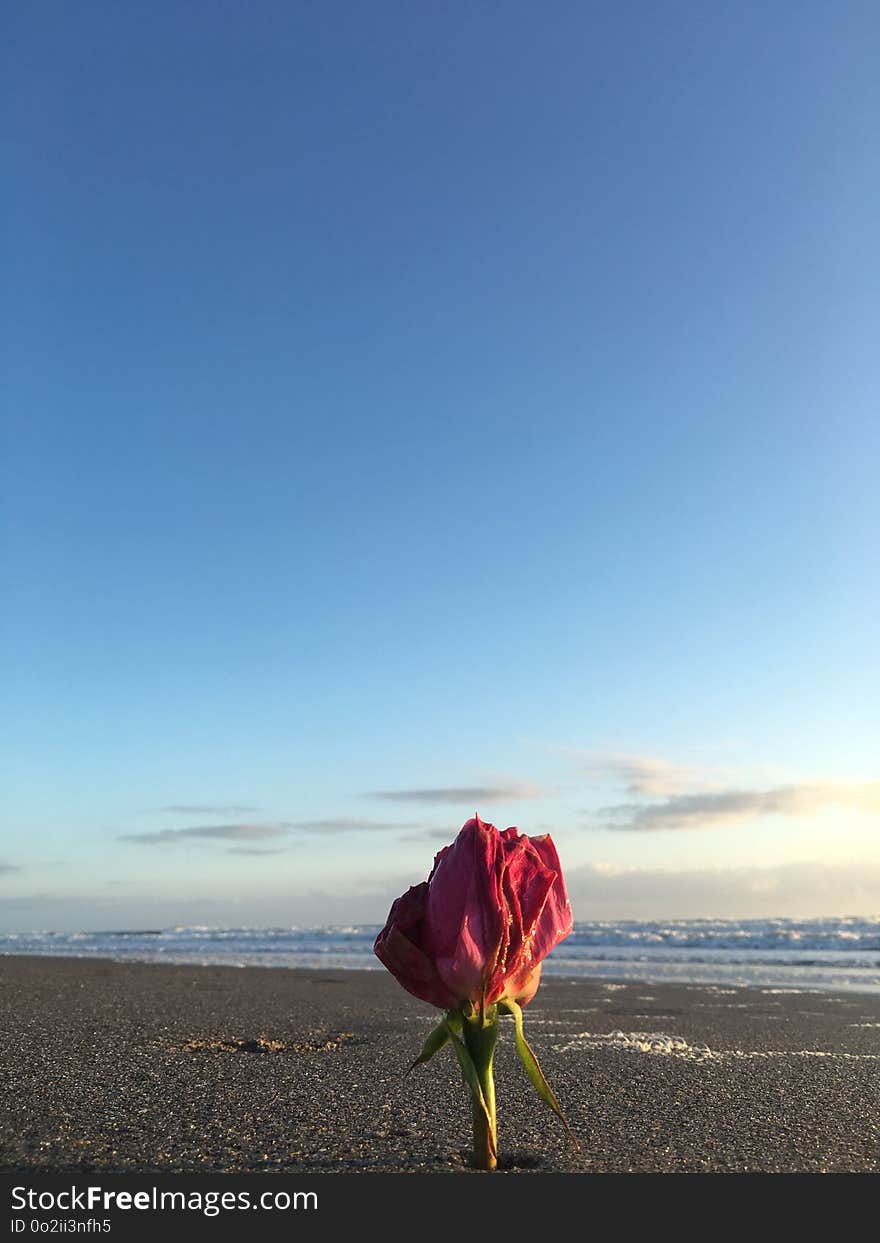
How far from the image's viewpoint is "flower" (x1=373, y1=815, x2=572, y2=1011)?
1.55m

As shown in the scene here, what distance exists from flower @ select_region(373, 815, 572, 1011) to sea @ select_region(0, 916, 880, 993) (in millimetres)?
12669

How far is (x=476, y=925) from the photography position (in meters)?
1.55

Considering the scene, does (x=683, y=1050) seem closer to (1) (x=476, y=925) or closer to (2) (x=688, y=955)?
(1) (x=476, y=925)

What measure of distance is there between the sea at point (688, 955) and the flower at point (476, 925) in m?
12.7

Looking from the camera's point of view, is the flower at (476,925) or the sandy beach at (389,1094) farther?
the sandy beach at (389,1094)

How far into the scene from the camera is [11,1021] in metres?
5.74

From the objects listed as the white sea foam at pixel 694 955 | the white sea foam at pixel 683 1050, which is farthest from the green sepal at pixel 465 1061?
the white sea foam at pixel 694 955

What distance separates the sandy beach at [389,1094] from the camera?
8.27 feet

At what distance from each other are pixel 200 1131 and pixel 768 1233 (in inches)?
68.6

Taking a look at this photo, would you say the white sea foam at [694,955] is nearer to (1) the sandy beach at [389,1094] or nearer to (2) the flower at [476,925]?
(1) the sandy beach at [389,1094]

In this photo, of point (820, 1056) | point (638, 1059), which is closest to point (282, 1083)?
point (638, 1059)

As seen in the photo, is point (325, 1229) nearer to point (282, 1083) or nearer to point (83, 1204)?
point (83, 1204)

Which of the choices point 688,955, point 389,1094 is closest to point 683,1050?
point 389,1094

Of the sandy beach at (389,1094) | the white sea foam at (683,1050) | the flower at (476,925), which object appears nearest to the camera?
the flower at (476,925)
